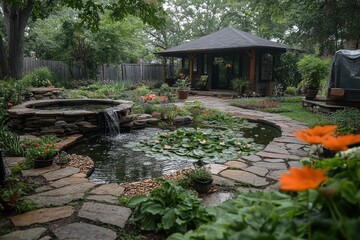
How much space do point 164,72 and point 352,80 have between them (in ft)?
38.9

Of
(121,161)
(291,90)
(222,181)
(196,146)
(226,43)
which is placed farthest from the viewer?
(291,90)

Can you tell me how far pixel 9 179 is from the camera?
3002mm

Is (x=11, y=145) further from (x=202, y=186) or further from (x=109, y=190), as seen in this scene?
(x=202, y=186)

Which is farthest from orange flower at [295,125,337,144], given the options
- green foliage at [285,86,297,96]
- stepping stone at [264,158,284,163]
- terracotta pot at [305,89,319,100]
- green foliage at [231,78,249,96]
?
green foliage at [285,86,297,96]

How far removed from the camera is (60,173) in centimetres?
376

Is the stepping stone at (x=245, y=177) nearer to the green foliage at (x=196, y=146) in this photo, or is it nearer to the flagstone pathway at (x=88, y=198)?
the flagstone pathway at (x=88, y=198)

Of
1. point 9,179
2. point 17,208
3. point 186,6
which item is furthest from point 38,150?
point 186,6

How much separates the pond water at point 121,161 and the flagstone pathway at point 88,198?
55cm

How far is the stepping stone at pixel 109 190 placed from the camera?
3.10 m

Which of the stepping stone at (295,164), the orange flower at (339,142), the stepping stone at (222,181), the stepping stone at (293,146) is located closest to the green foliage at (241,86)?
→ the stepping stone at (293,146)

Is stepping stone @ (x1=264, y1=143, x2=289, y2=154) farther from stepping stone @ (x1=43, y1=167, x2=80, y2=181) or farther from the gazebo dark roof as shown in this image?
the gazebo dark roof

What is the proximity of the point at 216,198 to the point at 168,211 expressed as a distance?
0.78 metres

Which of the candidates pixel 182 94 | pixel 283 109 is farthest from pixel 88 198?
pixel 182 94

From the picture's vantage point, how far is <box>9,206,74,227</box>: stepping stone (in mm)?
2434
